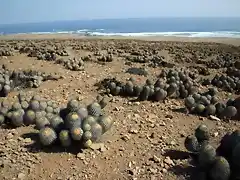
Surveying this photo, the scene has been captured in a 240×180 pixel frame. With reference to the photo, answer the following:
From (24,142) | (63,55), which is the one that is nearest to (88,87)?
(24,142)

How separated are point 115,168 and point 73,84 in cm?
427

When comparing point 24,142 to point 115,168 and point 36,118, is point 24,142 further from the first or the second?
point 115,168

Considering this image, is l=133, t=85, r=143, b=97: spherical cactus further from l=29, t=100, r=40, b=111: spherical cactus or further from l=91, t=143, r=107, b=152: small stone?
l=91, t=143, r=107, b=152: small stone

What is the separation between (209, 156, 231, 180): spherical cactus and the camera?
3.59 metres

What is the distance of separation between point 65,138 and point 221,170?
1.81 metres

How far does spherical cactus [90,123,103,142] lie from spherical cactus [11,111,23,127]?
123 cm

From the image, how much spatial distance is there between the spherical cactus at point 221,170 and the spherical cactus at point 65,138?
1696 mm

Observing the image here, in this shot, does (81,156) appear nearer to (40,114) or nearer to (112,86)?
(40,114)

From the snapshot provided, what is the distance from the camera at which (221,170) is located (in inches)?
141

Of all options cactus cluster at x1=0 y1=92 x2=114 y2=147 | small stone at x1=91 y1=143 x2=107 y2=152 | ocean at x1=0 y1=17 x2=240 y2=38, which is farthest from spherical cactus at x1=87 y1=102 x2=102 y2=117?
ocean at x1=0 y1=17 x2=240 y2=38

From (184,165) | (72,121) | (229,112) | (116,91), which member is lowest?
(184,165)

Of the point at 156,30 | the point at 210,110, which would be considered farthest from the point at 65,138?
the point at 156,30

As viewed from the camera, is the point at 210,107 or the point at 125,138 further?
the point at 210,107

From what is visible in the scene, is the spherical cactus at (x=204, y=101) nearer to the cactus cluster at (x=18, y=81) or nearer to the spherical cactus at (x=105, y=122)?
the spherical cactus at (x=105, y=122)
